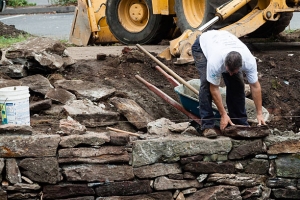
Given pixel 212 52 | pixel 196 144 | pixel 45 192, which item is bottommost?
pixel 45 192

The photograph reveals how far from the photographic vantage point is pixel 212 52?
6.48 m

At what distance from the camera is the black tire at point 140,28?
10945mm

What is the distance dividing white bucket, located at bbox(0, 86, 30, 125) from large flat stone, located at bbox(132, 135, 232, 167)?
1122 millimetres

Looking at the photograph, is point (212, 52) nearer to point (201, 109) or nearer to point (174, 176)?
point (201, 109)

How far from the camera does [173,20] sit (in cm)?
1119

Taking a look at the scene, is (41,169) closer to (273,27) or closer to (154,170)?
(154,170)

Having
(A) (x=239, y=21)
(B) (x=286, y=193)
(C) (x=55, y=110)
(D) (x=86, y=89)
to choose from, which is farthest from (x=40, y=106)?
(A) (x=239, y=21)

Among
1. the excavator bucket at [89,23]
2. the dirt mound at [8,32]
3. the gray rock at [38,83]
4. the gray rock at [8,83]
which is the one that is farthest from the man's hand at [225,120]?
the dirt mound at [8,32]

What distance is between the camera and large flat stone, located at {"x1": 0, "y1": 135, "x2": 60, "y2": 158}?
6.28 m

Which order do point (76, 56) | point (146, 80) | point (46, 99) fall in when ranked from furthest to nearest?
point (76, 56) < point (146, 80) < point (46, 99)

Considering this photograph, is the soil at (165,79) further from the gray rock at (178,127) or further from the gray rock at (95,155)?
the gray rock at (95,155)

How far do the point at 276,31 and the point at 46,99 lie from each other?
507 centimetres

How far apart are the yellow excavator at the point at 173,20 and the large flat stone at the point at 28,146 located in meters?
3.09

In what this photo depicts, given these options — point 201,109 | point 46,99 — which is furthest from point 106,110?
point 201,109
